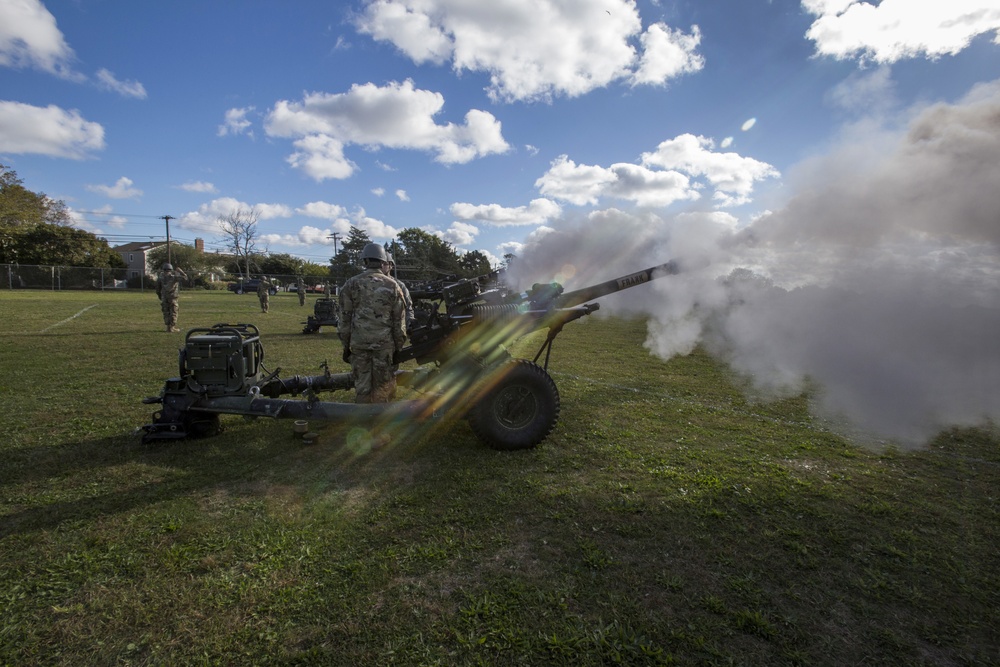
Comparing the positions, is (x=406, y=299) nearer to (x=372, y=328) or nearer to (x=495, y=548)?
(x=372, y=328)

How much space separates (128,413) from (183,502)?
10.5 feet

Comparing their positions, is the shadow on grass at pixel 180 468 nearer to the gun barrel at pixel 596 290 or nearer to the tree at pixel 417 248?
the gun barrel at pixel 596 290

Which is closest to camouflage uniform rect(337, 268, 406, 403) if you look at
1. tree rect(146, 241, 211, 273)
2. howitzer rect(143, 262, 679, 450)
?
howitzer rect(143, 262, 679, 450)

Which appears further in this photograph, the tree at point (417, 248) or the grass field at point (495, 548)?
the tree at point (417, 248)

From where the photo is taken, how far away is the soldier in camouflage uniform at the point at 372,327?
4984 mm

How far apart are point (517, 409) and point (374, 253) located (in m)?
2.28

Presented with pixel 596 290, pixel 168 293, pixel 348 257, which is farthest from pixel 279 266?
pixel 596 290

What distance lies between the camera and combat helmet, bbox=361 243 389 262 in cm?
521

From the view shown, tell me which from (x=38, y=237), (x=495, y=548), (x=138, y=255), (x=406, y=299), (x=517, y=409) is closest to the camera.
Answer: (x=495, y=548)

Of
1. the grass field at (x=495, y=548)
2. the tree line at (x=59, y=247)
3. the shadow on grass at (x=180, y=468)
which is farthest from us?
the tree line at (x=59, y=247)

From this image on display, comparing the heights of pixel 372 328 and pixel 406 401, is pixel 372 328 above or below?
above

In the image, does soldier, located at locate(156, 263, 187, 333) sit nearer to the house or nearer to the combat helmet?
the combat helmet

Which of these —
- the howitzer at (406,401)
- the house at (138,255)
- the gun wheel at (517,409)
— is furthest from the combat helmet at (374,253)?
the house at (138,255)

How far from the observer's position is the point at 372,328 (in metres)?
5.00
